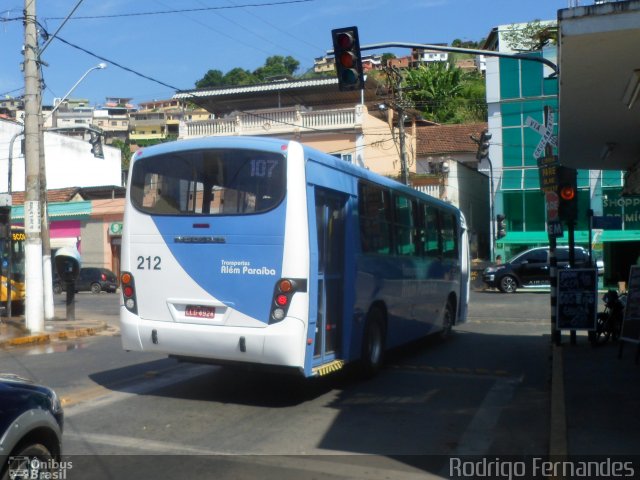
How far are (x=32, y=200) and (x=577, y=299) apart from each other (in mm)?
11121

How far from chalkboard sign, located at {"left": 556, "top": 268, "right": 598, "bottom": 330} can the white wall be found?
43487mm

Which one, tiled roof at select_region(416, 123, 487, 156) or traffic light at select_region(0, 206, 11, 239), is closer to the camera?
traffic light at select_region(0, 206, 11, 239)

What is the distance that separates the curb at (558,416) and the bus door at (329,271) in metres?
2.75

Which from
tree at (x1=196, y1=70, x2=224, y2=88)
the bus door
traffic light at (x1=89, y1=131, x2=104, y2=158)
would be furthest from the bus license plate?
tree at (x1=196, y1=70, x2=224, y2=88)

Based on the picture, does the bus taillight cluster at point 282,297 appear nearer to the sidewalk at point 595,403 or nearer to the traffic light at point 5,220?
the sidewalk at point 595,403

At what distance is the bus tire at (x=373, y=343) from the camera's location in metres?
11.1

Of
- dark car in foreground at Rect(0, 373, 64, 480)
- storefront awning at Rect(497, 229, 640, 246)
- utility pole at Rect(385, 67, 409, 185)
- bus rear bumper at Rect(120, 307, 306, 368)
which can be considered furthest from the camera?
storefront awning at Rect(497, 229, 640, 246)

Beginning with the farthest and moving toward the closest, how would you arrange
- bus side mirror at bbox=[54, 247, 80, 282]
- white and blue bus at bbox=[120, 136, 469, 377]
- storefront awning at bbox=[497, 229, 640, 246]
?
storefront awning at bbox=[497, 229, 640, 246], bus side mirror at bbox=[54, 247, 80, 282], white and blue bus at bbox=[120, 136, 469, 377]

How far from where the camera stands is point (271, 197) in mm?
9031

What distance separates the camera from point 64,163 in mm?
55281

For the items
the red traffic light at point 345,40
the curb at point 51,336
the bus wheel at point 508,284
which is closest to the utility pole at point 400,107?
the bus wheel at point 508,284

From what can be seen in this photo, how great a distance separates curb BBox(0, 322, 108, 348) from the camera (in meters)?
15.6

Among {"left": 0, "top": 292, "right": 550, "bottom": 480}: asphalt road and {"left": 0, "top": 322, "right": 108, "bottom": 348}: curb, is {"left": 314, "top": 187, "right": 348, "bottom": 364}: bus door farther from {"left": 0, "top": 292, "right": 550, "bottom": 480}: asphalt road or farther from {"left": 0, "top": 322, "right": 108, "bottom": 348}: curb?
{"left": 0, "top": 322, "right": 108, "bottom": 348}: curb

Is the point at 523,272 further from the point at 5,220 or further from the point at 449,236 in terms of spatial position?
the point at 5,220
